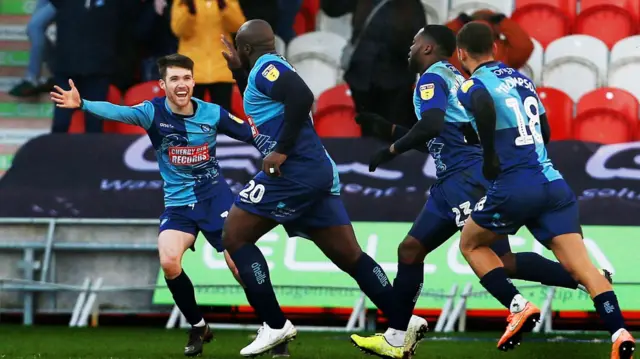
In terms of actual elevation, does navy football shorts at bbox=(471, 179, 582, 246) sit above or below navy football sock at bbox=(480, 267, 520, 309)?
above

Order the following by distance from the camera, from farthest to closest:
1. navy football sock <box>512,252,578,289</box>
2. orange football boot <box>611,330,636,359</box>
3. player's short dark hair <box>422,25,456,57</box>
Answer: navy football sock <box>512,252,578,289</box>, player's short dark hair <box>422,25,456,57</box>, orange football boot <box>611,330,636,359</box>

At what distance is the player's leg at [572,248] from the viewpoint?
7223mm

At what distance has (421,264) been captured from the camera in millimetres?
8102

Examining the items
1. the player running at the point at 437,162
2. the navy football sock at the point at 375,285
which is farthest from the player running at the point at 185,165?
the navy football sock at the point at 375,285

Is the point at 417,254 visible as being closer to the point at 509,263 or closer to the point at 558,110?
the point at 509,263

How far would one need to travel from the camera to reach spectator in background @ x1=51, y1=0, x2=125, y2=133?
1288 cm

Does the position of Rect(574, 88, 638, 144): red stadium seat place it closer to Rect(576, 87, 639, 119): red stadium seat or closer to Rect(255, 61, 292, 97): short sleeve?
Rect(576, 87, 639, 119): red stadium seat

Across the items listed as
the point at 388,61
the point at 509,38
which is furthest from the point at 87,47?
the point at 509,38

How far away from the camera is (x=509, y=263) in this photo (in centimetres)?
855

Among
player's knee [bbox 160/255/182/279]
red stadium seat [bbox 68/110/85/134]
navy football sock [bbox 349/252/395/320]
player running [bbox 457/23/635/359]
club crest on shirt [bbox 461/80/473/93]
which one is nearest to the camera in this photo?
player running [bbox 457/23/635/359]

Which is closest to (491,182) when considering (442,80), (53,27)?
(442,80)

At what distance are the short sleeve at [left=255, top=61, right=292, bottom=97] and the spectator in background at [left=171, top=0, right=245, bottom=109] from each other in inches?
186

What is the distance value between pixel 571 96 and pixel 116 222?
15.8ft

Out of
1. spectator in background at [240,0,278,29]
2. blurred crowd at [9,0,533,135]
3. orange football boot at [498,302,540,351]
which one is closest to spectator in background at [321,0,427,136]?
blurred crowd at [9,0,533,135]
